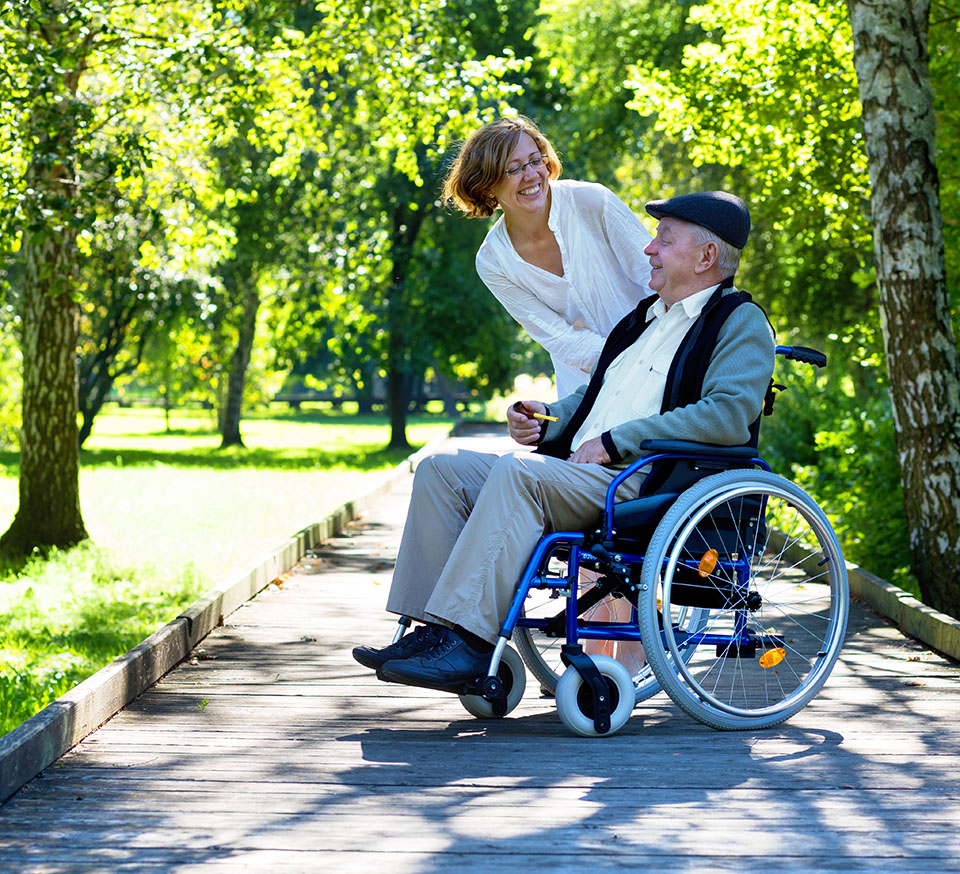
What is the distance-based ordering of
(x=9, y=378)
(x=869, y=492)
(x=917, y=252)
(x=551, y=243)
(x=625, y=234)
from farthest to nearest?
(x=9, y=378)
(x=869, y=492)
(x=917, y=252)
(x=551, y=243)
(x=625, y=234)

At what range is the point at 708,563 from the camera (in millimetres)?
3756

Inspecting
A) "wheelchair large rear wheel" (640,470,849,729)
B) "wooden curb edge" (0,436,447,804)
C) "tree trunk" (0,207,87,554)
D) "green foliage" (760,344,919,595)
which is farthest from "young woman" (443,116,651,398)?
"tree trunk" (0,207,87,554)

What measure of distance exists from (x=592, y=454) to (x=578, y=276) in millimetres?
1014

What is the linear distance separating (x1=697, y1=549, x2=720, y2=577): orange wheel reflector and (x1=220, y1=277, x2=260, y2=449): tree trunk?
69.0 feet

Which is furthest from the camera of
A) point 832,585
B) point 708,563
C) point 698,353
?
point 832,585

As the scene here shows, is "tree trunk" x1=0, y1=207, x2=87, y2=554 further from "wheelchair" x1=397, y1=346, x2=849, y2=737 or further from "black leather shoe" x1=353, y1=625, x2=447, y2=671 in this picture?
"wheelchair" x1=397, y1=346, x2=849, y2=737

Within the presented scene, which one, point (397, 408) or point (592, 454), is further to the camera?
point (397, 408)

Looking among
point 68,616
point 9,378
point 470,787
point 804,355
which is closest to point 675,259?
point 804,355

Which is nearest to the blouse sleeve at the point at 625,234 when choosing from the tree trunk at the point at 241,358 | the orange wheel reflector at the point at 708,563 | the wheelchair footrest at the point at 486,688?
the orange wheel reflector at the point at 708,563

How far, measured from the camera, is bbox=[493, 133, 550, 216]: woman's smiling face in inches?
176

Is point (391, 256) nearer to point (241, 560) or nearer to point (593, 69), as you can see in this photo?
point (593, 69)

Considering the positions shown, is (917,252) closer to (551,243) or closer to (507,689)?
(551,243)

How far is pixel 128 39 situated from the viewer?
8.46m

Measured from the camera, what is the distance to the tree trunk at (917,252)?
20.7 ft
